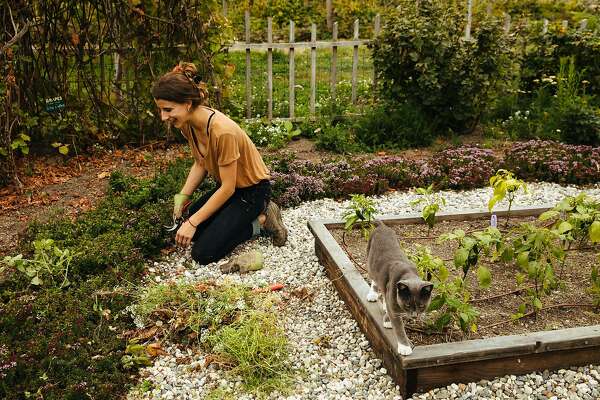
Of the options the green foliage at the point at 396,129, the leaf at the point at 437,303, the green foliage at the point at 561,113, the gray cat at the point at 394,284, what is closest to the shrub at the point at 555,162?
the green foliage at the point at 561,113

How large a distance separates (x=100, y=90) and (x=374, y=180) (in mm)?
3890

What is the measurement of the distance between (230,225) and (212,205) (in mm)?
281

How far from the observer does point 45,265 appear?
4.50 metres

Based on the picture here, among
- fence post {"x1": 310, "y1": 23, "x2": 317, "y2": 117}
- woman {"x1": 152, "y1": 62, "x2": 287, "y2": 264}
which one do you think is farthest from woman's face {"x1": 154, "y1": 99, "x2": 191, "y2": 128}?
fence post {"x1": 310, "y1": 23, "x2": 317, "y2": 117}

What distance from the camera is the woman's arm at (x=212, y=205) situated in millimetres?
4945

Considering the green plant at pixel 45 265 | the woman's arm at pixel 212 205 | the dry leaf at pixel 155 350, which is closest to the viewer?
the dry leaf at pixel 155 350

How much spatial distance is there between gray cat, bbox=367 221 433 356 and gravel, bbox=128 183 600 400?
0.36m

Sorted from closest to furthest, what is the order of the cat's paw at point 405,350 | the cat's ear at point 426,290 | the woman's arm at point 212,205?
the cat's ear at point 426,290, the cat's paw at point 405,350, the woman's arm at point 212,205

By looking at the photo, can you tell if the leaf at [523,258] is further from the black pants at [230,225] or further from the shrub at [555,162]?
the shrub at [555,162]

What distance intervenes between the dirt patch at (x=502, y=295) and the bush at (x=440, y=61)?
3597 millimetres

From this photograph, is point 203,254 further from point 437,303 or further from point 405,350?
point 405,350

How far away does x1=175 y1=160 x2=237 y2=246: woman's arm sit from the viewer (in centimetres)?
495

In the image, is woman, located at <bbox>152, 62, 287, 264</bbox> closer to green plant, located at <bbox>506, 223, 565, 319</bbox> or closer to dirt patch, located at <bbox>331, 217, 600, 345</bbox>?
dirt patch, located at <bbox>331, 217, 600, 345</bbox>

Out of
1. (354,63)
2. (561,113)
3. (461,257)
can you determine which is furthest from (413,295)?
(354,63)
